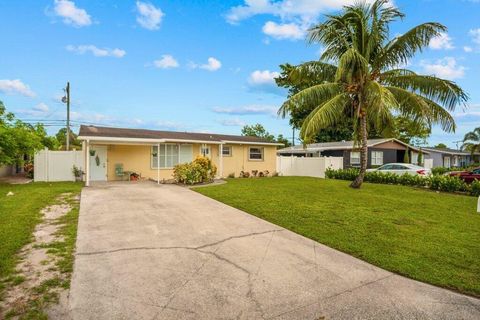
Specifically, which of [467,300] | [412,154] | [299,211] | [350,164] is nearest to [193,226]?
[299,211]

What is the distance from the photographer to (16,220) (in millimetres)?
6340

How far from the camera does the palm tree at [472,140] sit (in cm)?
3328

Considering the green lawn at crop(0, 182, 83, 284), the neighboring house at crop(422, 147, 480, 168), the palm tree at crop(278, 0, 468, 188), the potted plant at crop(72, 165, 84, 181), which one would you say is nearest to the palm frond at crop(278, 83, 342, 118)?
the palm tree at crop(278, 0, 468, 188)

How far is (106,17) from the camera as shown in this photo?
1334 centimetres

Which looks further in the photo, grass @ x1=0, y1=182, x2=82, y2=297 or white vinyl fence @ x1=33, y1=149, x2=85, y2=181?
white vinyl fence @ x1=33, y1=149, x2=85, y2=181

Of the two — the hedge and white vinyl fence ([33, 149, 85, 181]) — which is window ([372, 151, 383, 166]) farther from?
white vinyl fence ([33, 149, 85, 181])

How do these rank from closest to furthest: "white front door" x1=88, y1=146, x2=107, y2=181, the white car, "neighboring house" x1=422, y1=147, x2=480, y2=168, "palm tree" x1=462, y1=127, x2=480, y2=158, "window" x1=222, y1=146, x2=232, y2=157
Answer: "white front door" x1=88, y1=146, x2=107, y2=181
the white car
"window" x1=222, y1=146, x2=232, y2=157
"palm tree" x1=462, y1=127, x2=480, y2=158
"neighboring house" x1=422, y1=147, x2=480, y2=168

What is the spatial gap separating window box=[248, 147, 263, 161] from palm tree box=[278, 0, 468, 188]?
7.57 m

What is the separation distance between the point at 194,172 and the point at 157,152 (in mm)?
3365

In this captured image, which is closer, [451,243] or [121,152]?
[451,243]

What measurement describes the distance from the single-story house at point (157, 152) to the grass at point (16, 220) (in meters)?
3.51

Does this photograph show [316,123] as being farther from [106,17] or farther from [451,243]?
[106,17]

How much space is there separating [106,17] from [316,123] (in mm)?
10991

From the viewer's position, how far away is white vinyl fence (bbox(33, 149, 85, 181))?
15047mm
